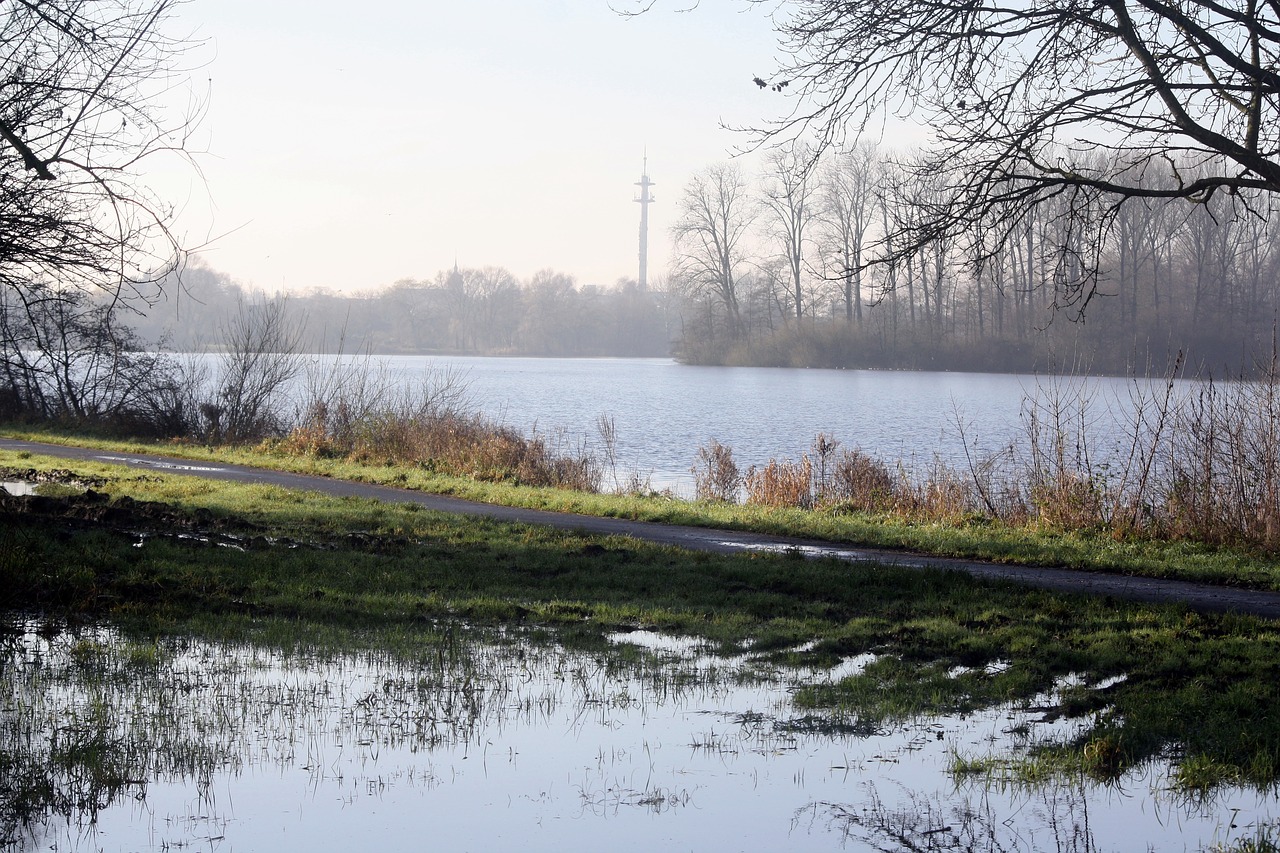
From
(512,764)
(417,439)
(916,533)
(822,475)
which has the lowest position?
(512,764)

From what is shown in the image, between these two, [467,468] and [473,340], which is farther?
[473,340]

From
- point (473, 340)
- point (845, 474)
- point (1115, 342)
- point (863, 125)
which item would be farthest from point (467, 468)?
point (473, 340)

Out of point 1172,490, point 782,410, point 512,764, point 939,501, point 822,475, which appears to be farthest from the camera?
point 782,410

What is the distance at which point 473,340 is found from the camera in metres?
137

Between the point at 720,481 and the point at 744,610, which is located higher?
the point at 720,481

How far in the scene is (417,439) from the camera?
24.9m

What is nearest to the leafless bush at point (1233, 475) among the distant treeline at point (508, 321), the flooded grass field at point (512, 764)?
the flooded grass field at point (512, 764)

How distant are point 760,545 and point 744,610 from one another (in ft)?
12.9

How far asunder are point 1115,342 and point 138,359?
53803 millimetres

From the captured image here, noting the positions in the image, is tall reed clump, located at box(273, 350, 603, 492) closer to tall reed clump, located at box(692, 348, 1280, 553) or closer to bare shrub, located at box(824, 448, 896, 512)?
bare shrub, located at box(824, 448, 896, 512)

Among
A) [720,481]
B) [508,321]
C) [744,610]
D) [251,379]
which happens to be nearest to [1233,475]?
[744,610]

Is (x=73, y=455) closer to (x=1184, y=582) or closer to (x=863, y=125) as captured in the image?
(x=863, y=125)

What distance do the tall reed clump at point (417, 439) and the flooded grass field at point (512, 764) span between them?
13592 mm

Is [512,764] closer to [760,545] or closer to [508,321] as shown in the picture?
[760,545]
